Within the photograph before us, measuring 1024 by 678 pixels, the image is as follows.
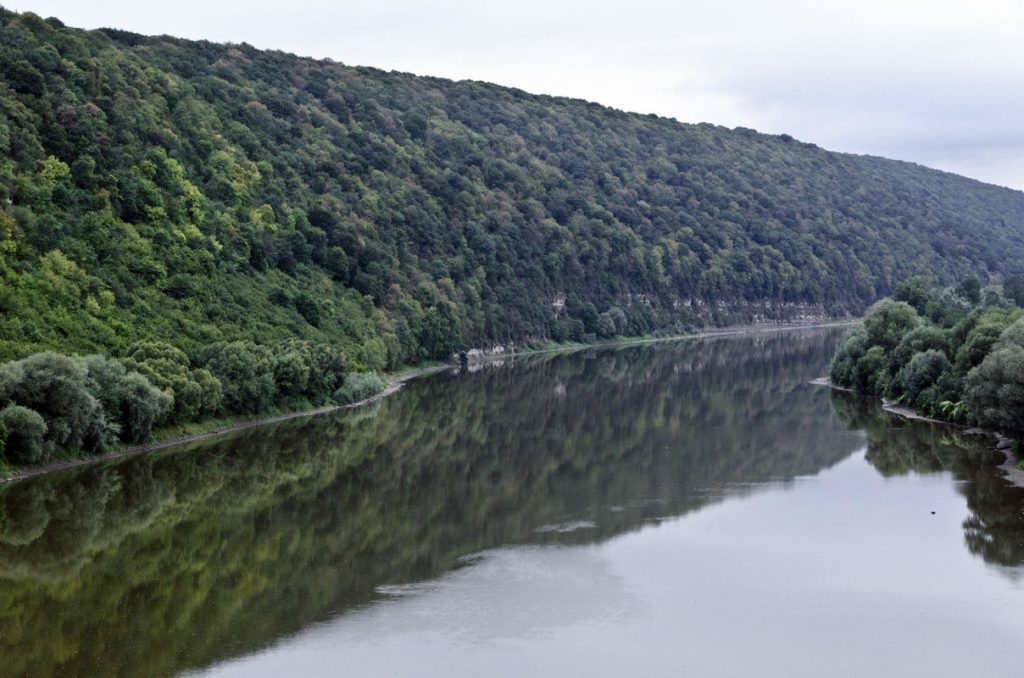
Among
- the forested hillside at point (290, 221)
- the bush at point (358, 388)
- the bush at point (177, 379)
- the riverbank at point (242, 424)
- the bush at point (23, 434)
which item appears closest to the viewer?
the bush at point (23, 434)

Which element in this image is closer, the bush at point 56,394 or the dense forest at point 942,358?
the bush at point 56,394

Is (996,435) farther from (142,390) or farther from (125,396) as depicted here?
(125,396)

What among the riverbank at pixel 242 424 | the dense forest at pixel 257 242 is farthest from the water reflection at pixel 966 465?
the dense forest at pixel 257 242

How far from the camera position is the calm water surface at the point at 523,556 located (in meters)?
31.0

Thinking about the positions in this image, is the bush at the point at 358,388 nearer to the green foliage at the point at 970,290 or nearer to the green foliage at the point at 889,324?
the green foliage at the point at 889,324

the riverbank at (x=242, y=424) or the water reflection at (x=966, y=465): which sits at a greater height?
the riverbank at (x=242, y=424)

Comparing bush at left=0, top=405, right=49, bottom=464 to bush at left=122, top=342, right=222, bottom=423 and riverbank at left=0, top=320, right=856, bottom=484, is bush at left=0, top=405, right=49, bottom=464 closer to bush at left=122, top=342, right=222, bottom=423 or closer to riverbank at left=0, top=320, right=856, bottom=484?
riverbank at left=0, top=320, right=856, bottom=484

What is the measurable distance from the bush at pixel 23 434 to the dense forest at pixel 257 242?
0.13 m

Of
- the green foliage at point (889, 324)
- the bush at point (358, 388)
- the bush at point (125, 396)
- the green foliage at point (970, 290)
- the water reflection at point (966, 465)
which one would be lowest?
the water reflection at point (966, 465)

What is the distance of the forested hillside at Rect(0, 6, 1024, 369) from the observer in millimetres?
73688

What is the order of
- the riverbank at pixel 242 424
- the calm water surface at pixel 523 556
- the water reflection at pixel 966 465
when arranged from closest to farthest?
the calm water surface at pixel 523 556
the water reflection at pixel 966 465
the riverbank at pixel 242 424

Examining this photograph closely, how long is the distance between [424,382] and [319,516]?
53655 millimetres

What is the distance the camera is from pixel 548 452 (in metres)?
64.9

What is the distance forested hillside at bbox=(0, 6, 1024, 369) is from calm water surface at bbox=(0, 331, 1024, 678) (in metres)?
15.7
